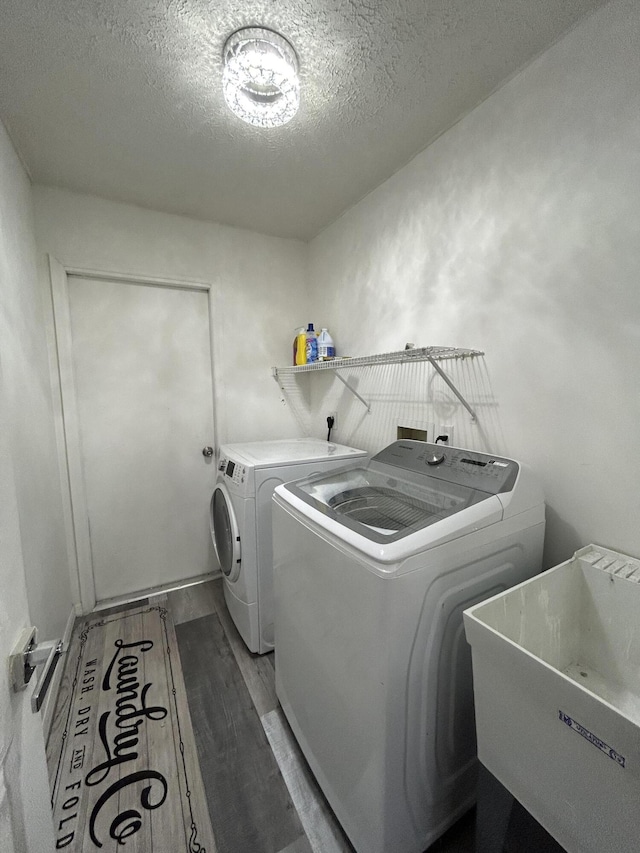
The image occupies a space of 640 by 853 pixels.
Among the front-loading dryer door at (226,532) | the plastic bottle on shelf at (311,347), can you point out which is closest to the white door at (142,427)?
the front-loading dryer door at (226,532)

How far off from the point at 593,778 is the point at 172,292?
2749 mm

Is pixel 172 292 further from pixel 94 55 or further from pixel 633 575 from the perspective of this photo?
pixel 633 575

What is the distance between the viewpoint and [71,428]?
2.06 meters

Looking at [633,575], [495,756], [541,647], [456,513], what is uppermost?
[456,513]

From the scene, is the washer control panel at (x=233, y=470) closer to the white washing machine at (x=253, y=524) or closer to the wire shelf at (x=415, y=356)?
the white washing machine at (x=253, y=524)

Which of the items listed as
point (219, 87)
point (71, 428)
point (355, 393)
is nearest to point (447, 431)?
point (355, 393)

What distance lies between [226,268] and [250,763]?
2.69m

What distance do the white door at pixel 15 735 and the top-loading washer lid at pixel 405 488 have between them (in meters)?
0.76

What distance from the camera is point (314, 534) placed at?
3.54 feet

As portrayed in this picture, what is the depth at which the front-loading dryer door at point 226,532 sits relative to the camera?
1.77m

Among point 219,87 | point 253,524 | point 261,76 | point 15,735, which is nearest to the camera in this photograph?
point 15,735

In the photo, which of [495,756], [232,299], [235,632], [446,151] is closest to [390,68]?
[446,151]

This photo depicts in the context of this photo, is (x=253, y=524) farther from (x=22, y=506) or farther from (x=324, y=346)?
(x=324, y=346)

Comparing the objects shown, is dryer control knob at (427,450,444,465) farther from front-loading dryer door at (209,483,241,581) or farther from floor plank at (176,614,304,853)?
floor plank at (176,614,304,853)
